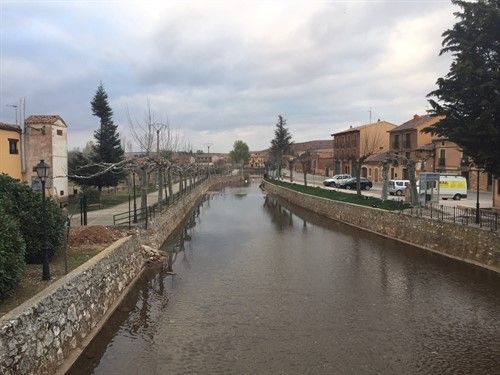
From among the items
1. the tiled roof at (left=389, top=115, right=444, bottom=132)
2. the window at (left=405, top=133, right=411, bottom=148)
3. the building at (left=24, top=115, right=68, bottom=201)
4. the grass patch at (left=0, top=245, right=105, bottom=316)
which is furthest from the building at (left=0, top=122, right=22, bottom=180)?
the window at (left=405, top=133, right=411, bottom=148)

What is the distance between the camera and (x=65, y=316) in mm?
9742

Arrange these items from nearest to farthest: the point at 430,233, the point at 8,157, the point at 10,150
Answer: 1. the point at 430,233
2. the point at 8,157
3. the point at 10,150

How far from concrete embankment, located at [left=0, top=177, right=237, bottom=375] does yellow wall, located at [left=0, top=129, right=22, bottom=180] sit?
13945 mm

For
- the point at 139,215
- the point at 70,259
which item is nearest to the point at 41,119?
the point at 139,215

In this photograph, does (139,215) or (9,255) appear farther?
(139,215)

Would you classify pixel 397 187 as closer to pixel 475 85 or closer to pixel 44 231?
pixel 475 85

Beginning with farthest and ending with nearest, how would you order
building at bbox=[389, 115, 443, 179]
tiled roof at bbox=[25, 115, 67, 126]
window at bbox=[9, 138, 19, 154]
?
building at bbox=[389, 115, 443, 179] → tiled roof at bbox=[25, 115, 67, 126] → window at bbox=[9, 138, 19, 154]

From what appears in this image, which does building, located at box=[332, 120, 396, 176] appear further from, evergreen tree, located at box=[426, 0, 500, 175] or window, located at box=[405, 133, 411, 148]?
evergreen tree, located at box=[426, 0, 500, 175]

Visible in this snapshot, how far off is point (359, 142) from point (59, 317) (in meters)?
65.0

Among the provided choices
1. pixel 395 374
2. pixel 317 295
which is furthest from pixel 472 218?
pixel 395 374

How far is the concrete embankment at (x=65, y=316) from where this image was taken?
7.57 m

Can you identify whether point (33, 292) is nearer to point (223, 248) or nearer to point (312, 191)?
point (223, 248)

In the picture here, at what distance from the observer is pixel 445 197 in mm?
33469

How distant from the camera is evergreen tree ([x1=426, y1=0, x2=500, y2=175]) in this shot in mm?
17047
